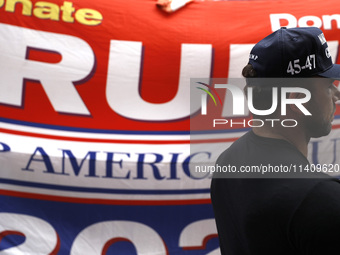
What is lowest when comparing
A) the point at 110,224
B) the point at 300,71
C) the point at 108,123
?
the point at 110,224

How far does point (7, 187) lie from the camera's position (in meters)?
2.11

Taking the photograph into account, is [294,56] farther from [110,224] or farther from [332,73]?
[110,224]

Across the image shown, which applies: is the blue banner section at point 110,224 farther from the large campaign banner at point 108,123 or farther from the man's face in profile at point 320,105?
the man's face in profile at point 320,105

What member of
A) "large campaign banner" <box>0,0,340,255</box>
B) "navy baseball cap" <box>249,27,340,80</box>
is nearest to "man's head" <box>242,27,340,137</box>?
"navy baseball cap" <box>249,27,340,80</box>

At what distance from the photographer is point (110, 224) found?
2.15 m

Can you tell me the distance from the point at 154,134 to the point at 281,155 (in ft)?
4.52

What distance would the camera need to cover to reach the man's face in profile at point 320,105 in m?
0.82

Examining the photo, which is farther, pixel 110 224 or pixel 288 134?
pixel 110 224

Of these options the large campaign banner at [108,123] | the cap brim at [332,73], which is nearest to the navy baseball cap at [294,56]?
the cap brim at [332,73]

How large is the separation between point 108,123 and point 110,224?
0.43m

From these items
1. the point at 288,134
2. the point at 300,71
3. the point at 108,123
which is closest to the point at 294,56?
the point at 300,71

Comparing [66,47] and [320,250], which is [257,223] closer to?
[320,250]

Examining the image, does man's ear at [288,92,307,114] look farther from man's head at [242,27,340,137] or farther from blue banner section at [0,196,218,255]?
blue banner section at [0,196,218,255]

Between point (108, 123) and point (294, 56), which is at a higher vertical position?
point (294, 56)
